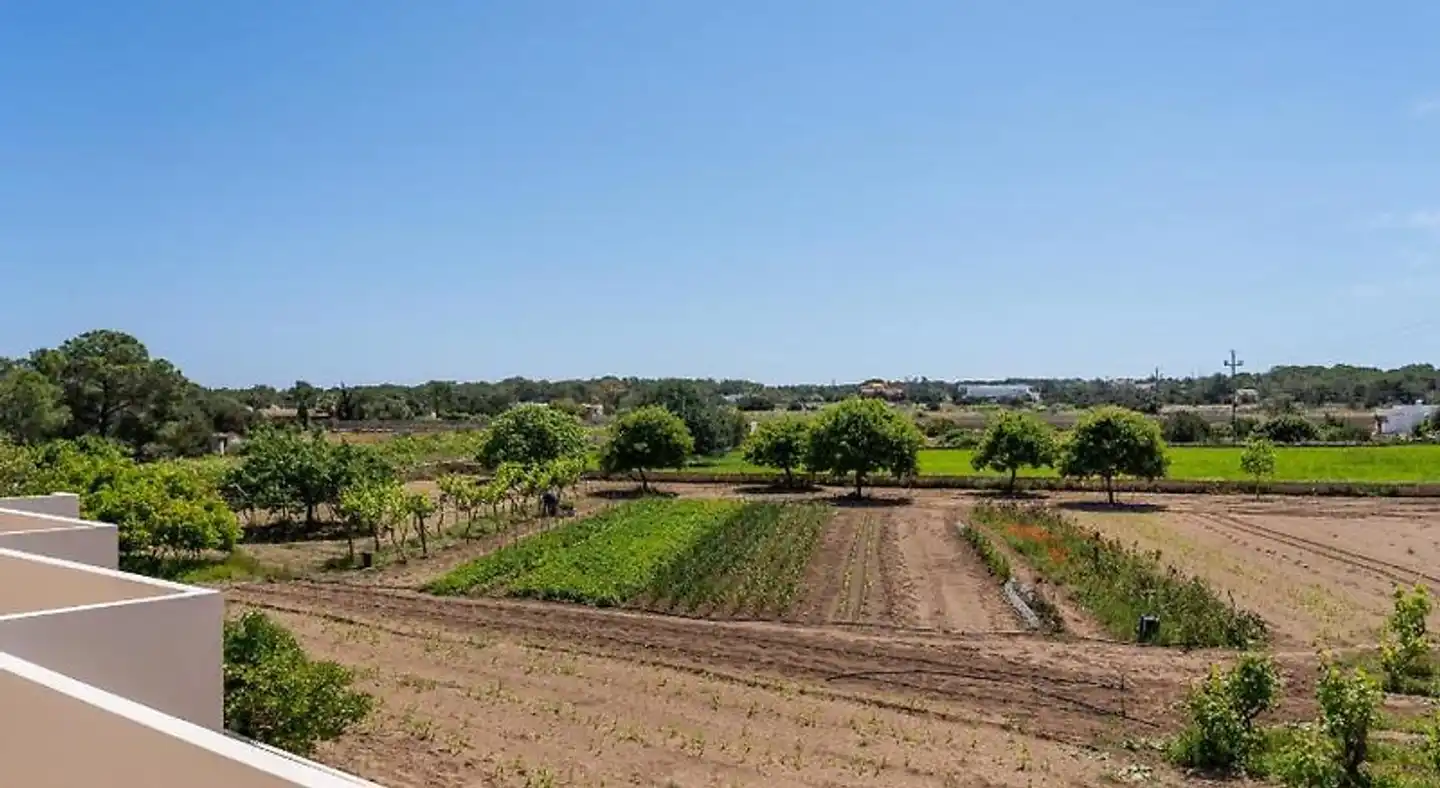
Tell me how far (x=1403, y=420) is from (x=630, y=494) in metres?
58.6

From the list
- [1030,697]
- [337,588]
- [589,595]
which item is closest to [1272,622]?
[1030,697]

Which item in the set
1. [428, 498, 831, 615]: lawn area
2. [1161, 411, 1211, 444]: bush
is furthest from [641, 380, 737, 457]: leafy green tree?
[1161, 411, 1211, 444]: bush

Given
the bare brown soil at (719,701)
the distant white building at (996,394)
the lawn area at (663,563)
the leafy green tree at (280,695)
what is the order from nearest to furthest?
1. the leafy green tree at (280,695)
2. the bare brown soil at (719,701)
3. the lawn area at (663,563)
4. the distant white building at (996,394)

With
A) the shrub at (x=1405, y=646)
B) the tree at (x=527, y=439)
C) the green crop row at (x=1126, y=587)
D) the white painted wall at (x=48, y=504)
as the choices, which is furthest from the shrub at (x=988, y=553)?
the tree at (x=527, y=439)

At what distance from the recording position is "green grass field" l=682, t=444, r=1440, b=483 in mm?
43688

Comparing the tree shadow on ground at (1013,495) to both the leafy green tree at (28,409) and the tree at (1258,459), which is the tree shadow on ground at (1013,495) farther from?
the leafy green tree at (28,409)

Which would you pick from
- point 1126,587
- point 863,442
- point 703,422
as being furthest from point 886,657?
point 703,422

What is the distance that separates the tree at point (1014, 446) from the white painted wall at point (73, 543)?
3657 centimetres

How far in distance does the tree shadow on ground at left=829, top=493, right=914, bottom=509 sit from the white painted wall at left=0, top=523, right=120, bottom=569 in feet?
97.5

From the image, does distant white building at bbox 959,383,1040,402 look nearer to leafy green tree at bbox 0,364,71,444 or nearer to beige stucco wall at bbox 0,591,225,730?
leafy green tree at bbox 0,364,71,444

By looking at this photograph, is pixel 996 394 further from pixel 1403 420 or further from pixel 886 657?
pixel 886 657

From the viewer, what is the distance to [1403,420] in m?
70.7

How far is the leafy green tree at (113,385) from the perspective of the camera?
42.3m

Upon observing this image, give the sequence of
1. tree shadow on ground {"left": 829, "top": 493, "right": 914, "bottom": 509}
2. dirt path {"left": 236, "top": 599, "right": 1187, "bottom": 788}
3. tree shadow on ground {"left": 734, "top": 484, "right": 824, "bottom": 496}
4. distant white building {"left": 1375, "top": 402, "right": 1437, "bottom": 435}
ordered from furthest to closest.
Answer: distant white building {"left": 1375, "top": 402, "right": 1437, "bottom": 435} → tree shadow on ground {"left": 734, "top": 484, "right": 824, "bottom": 496} → tree shadow on ground {"left": 829, "top": 493, "right": 914, "bottom": 509} → dirt path {"left": 236, "top": 599, "right": 1187, "bottom": 788}
